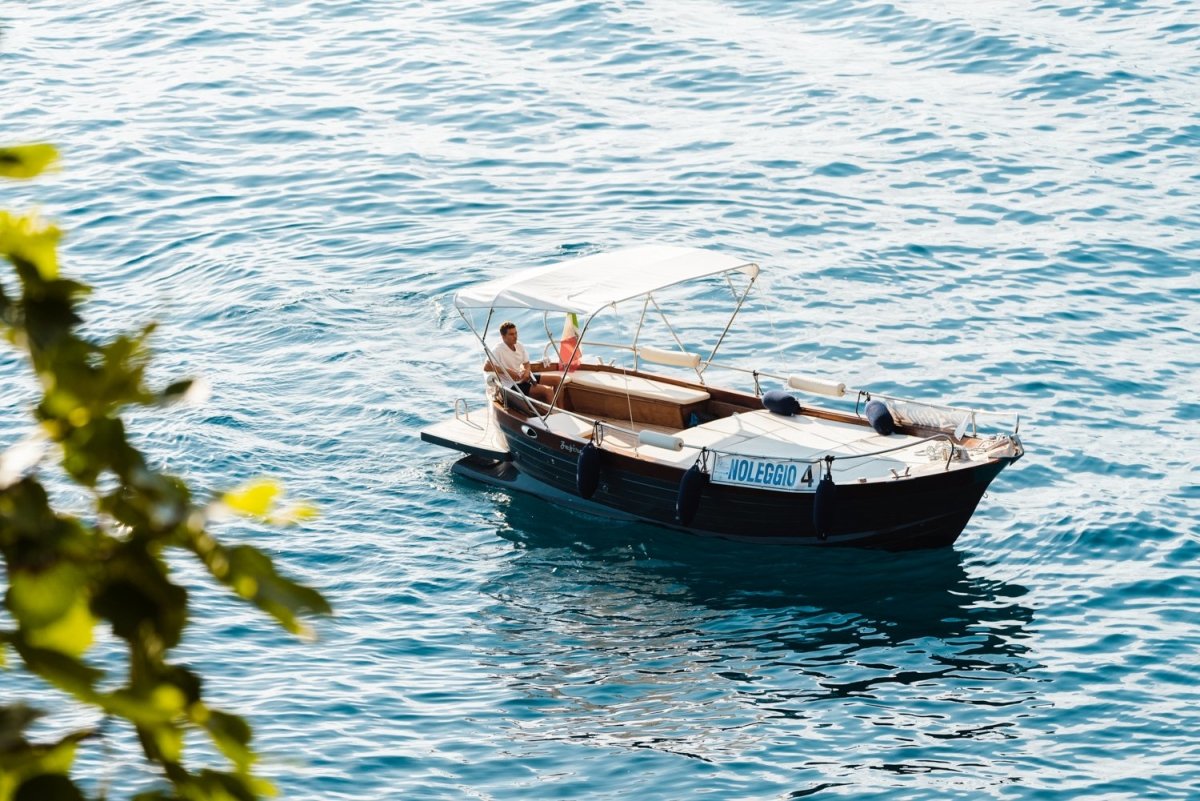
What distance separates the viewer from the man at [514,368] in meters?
19.9

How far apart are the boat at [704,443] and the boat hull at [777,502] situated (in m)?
0.02

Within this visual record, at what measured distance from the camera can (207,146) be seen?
33.0 m

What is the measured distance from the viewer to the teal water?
14.3m

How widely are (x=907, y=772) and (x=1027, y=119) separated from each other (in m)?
22.2

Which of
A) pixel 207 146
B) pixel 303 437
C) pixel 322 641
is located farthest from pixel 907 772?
pixel 207 146

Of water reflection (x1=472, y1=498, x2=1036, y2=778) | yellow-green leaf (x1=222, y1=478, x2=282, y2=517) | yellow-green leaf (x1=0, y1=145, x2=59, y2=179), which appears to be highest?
yellow-green leaf (x1=0, y1=145, x2=59, y2=179)

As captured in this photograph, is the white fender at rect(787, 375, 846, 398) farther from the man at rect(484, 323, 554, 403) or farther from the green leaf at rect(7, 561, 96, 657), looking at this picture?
the green leaf at rect(7, 561, 96, 657)

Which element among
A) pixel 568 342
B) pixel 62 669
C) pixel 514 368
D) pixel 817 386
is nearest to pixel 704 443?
pixel 817 386

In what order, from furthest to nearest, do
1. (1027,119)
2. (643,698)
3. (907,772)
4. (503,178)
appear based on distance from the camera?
(1027,119)
(503,178)
(643,698)
(907,772)

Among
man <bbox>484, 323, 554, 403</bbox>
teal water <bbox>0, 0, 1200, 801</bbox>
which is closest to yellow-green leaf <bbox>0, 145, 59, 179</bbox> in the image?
teal water <bbox>0, 0, 1200, 801</bbox>

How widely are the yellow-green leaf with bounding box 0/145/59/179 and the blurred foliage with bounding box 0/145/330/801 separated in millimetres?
64

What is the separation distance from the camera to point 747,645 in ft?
52.7

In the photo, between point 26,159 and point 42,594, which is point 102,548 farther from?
point 26,159

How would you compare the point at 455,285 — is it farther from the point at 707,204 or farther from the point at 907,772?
the point at 907,772
